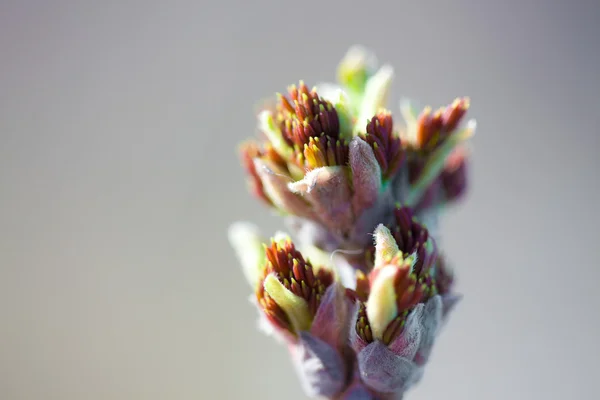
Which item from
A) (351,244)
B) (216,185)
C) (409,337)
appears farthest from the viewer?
(216,185)

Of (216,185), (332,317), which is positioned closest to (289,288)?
(332,317)

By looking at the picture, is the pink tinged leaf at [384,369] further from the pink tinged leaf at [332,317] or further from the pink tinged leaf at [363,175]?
the pink tinged leaf at [363,175]

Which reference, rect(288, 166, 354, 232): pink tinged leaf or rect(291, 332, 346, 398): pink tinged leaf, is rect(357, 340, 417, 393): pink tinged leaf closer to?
rect(291, 332, 346, 398): pink tinged leaf

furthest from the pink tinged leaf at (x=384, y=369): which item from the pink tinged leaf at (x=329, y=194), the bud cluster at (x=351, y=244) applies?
the pink tinged leaf at (x=329, y=194)

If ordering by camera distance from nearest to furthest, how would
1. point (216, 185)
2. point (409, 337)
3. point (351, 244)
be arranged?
point (409, 337), point (351, 244), point (216, 185)

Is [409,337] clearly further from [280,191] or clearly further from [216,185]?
[216,185]

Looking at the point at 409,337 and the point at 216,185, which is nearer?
the point at 409,337

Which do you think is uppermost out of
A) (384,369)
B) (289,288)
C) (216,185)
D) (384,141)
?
(216,185)

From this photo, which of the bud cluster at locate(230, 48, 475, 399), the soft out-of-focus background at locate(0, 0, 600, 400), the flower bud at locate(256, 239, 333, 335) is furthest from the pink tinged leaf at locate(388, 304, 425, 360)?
the soft out-of-focus background at locate(0, 0, 600, 400)
